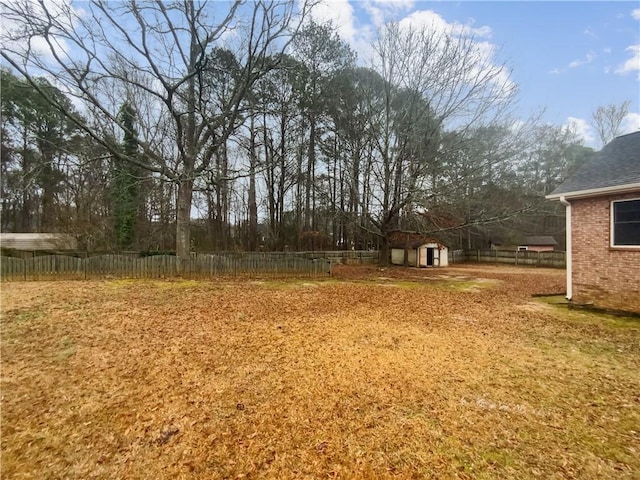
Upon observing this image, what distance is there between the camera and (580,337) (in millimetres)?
5570

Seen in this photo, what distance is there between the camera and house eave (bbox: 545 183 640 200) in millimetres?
6805

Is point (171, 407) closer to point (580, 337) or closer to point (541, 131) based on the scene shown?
point (580, 337)

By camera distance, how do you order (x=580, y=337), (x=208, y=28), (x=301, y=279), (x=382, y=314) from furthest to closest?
1. (x=301, y=279)
2. (x=208, y=28)
3. (x=382, y=314)
4. (x=580, y=337)

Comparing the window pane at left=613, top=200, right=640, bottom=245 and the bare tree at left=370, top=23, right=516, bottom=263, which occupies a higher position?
the bare tree at left=370, top=23, right=516, bottom=263

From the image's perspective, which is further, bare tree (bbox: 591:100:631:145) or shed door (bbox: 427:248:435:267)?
bare tree (bbox: 591:100:631:145)

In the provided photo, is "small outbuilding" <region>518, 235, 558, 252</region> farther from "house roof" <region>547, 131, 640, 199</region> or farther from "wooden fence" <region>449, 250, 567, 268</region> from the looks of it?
"house roof" <region>547, 131, 640, 199</region>

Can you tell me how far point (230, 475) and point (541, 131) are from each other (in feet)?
55.3

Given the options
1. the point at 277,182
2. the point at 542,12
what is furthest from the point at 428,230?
the point at 277,182

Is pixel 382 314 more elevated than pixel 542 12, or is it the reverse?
pixel 542 12

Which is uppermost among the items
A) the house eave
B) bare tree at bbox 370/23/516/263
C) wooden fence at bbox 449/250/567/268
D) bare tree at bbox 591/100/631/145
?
bare tree at bbox 591/100/631/145

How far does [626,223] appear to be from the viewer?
7129 mm

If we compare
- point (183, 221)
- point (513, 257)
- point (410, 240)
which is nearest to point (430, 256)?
point (410, 240)

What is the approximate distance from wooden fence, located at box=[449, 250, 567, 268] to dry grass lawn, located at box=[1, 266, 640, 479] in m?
16.7

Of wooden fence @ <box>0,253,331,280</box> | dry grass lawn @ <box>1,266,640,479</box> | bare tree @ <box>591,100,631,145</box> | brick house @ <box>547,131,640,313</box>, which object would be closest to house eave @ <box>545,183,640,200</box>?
brick house @ <box>547,131,640,313</box>
